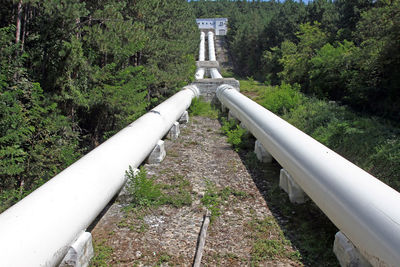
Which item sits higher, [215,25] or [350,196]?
[215,25]

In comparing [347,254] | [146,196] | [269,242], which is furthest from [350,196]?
[146,196]

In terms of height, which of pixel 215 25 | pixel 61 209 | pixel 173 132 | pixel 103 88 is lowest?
pixel 173 132

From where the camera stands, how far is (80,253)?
2.75m

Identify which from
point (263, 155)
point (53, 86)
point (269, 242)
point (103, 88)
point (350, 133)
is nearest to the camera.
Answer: point (269, 242)

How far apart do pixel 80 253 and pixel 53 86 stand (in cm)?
421

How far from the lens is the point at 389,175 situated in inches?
193

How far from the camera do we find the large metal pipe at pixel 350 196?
2.26 m

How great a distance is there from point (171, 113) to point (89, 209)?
470 centimetres

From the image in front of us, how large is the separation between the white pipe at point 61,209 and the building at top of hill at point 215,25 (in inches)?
2531

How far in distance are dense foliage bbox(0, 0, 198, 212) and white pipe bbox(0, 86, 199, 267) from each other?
1.48 metres

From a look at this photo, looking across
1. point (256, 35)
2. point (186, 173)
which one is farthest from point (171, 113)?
point (256, 35)

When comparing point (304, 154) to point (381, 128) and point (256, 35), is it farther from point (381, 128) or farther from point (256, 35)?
point (256, 35)

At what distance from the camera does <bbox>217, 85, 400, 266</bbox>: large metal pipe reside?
226 cm

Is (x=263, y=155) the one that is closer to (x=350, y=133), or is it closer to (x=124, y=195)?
(x=350, y=133)
